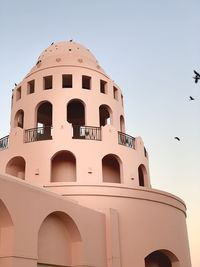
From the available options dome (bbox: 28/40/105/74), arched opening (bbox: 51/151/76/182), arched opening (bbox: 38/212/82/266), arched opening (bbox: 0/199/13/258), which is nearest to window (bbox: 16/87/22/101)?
dome (bbox: 28/40/105/74)

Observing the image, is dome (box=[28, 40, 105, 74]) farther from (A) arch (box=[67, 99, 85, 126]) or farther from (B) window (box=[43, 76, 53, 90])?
(A) arch (box=[67, 99, 85, 126])

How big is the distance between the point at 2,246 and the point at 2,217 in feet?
2.85

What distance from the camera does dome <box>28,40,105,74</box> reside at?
2222 cm

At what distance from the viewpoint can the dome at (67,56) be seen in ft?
72.9

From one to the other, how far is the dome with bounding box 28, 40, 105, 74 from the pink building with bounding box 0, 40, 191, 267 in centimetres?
6

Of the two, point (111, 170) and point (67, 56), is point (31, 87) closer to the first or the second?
point (67, 56)

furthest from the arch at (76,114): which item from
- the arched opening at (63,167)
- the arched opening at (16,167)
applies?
the arched opening at (16,167)

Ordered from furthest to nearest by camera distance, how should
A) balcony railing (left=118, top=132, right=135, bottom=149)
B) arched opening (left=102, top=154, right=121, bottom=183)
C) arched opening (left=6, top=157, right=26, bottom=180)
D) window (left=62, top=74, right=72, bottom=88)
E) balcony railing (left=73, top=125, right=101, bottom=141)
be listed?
window (left=62, top=74, right=72, bottom=88)
arched opening (left=102, top=154, right=121, bottom=183)
balcony railing (left=118, top=132, right=135, bottom=149)
balcony railing (left=73, top=125, right=101, bottom=141)
arched opening (left=6, top=157, right=26, bottom=180)

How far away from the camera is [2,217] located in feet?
39.7

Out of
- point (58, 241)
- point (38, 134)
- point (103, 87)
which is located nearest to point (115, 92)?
point (103, 87)

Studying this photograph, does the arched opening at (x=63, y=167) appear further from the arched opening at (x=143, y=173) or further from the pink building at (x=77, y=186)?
the arched opening at (x=143, y=173)

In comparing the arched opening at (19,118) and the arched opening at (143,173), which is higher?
the arched opening at (19,118)

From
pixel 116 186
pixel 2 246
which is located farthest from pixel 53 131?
pixel 2 246

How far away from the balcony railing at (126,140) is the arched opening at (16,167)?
16.9ft
